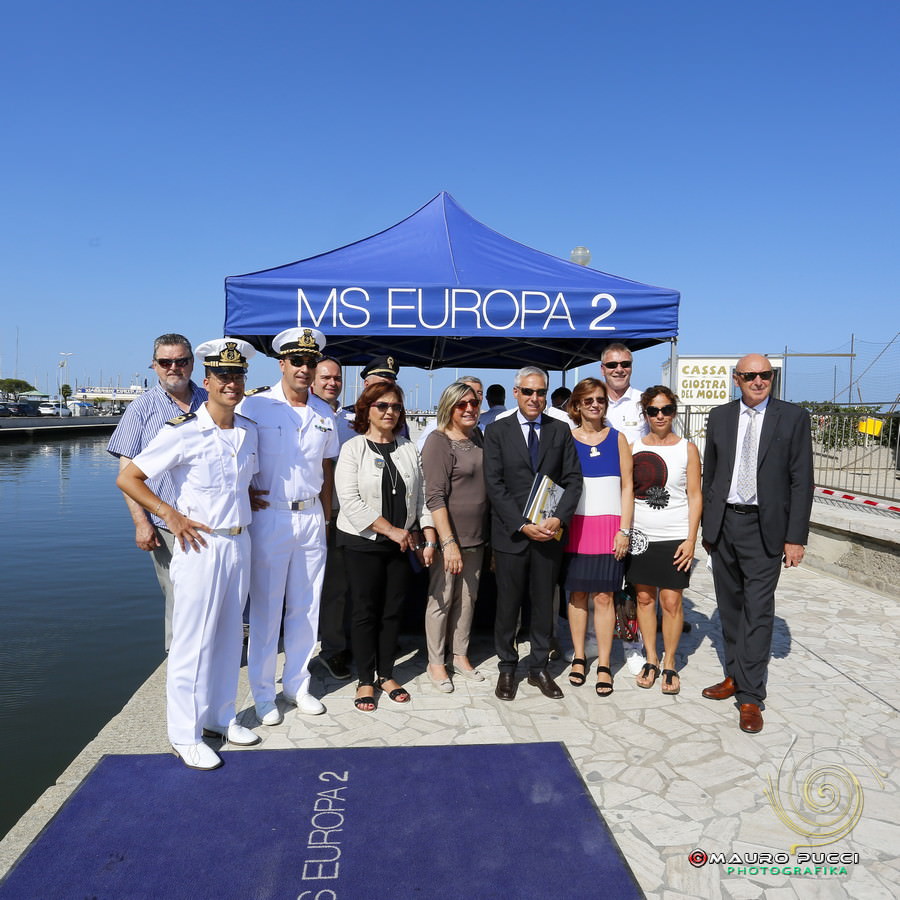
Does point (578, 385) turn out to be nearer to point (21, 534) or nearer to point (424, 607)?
point (424, 607)

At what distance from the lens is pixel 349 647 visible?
4.37 meters

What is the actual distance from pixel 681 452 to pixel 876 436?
6.18m

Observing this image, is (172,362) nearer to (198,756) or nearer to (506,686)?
(198,756)

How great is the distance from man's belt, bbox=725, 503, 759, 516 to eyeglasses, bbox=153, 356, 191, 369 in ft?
10.5

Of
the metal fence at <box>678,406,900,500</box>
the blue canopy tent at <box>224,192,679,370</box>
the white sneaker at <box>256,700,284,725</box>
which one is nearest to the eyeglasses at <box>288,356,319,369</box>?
the blue canopy tent at <box>224,192,679,370</box>

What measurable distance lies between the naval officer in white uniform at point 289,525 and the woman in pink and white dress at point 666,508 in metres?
1.81

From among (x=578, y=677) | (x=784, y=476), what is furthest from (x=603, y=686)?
(x=784, y=476)

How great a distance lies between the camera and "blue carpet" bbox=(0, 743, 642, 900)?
227cm

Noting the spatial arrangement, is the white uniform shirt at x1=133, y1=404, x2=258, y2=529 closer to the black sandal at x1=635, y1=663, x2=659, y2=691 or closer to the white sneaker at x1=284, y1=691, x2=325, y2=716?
the white sneaker at x1=284, y1=691, x2=325, y2=716

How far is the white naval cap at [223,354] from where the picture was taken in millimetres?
2939

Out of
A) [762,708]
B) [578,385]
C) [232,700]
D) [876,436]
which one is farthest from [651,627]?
[876,436]

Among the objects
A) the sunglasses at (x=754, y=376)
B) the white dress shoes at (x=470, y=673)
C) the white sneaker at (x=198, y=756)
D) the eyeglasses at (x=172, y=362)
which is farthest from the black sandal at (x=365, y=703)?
the sunglasses at (x=754, y=376)

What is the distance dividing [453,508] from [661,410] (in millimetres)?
1315

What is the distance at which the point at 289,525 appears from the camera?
3.39 meters
